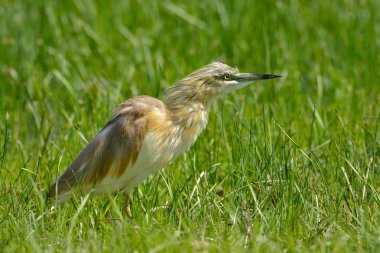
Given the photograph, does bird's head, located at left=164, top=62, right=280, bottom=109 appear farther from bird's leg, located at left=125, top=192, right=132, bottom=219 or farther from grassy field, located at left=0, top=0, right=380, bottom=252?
bird's leg, located at left=125, top=192, right=132, bottom=219

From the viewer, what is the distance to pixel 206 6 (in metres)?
8.96

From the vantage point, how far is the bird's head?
18.5 feet

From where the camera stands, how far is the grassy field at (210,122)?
4750 millimetres

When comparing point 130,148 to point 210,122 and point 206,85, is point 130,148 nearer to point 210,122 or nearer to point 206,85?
point 206,85

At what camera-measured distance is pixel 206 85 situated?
5691 mm

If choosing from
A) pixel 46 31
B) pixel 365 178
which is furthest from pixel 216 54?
pixel 365 178

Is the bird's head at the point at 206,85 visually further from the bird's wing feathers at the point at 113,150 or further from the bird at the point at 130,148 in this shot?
the bird's wing feathers at the point at 113,150

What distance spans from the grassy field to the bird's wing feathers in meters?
0.16

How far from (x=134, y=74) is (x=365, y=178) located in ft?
10.8

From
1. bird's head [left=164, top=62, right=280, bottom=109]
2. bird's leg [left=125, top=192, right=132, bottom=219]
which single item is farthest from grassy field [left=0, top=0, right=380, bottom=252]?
bird's head [left=164, top=62, right=280, bottom=109]

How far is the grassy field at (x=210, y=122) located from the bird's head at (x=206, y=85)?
196mm

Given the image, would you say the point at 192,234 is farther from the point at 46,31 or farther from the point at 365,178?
the point at 46,31

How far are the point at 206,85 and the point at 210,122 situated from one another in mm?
1020

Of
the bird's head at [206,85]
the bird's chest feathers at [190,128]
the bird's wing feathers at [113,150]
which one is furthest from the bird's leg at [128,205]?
the bird's head at [206,85]
